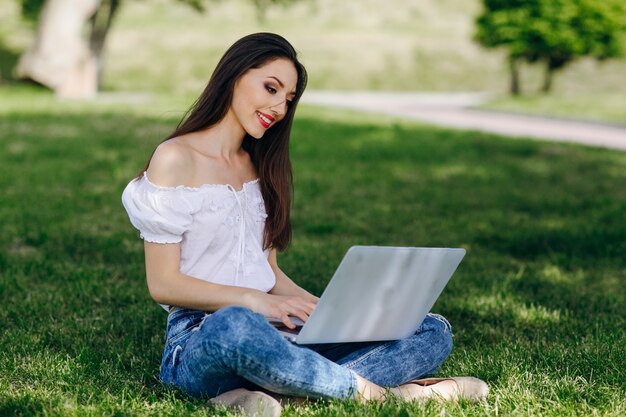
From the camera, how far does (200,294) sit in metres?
3.20

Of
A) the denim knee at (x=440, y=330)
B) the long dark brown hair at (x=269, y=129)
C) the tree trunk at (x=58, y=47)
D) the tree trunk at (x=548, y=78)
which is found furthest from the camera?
the tree trunk at (x=548, y=78)

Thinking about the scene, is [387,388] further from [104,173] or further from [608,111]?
[608,111]

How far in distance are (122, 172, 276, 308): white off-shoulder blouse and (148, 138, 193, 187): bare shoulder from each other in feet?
0.09

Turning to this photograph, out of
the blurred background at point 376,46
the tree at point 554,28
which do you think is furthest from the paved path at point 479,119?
the tree at point 554,28

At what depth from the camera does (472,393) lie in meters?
3.29

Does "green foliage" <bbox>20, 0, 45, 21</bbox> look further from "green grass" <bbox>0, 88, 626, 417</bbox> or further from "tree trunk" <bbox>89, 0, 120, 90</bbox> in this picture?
"green grass" <bbox>0, 88, 626, 417</bbox>

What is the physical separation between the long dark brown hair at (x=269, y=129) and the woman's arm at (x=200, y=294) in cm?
35

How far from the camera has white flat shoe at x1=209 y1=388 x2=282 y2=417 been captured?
2957 mm

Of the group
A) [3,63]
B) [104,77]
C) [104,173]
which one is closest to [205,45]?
[104,77]

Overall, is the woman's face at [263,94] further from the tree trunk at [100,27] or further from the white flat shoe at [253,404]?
the tree trunk at [100,27]

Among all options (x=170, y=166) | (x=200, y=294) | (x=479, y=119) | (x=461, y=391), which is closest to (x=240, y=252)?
(x=200, y=294)

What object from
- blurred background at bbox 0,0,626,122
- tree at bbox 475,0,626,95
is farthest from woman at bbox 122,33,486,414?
tree at bbox 475,0,626,95

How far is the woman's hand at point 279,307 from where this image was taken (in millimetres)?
3111

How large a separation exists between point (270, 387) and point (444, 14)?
5070cm
